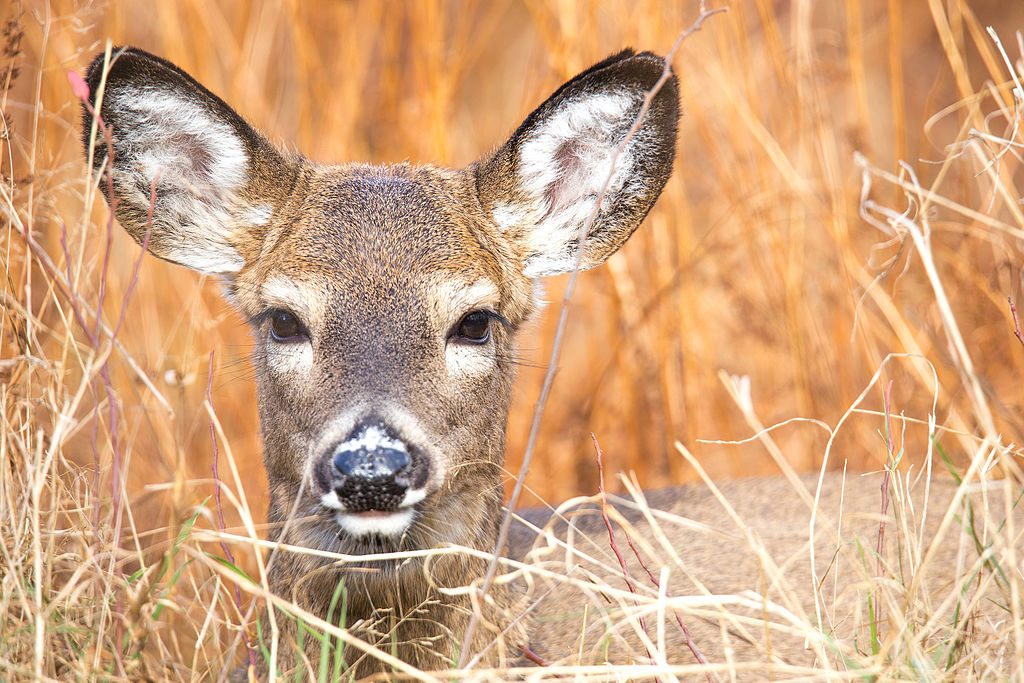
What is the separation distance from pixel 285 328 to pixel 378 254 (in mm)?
355

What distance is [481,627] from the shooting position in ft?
10.3

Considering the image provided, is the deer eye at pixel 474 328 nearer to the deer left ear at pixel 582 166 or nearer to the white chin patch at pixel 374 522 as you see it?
the deer left ear at pixel 582 166

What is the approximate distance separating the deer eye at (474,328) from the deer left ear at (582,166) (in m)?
0.45

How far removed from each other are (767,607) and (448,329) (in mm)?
1261

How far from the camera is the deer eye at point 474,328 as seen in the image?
3242mm

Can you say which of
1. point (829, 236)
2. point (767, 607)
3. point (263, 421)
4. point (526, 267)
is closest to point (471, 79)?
point (829, 236)

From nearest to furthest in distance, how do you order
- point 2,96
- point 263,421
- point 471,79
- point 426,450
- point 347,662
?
point 426,450 → point 347,662 → point 263,421 → point 2,96 → point 471,79

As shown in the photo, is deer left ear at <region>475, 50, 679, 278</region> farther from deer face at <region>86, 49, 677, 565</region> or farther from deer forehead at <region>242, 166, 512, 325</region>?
deer forehead at <region>242, 166, 512, 325</region>

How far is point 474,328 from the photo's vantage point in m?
3.27

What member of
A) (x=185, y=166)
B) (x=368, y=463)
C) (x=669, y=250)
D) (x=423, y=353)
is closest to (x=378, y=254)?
(x=423, y=353)

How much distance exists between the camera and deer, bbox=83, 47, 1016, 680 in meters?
2.80

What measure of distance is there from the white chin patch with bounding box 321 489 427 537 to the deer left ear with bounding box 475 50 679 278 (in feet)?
3.95

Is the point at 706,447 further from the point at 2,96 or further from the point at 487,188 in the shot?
the point at 2,96

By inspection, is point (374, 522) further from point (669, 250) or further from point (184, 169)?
point (669, 250)
